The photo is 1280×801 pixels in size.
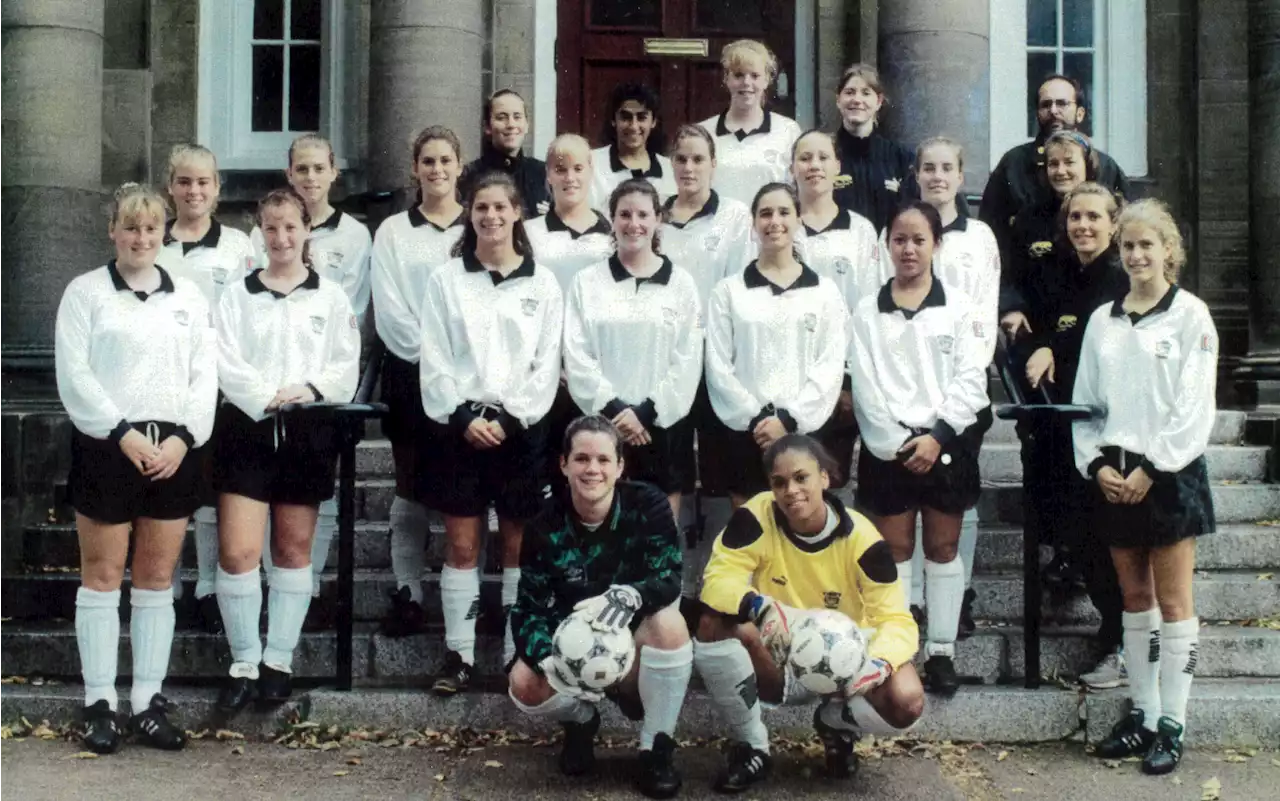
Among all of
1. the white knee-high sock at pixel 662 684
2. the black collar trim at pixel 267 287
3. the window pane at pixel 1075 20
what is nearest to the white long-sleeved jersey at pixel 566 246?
the black collar trim at pixel 267 287

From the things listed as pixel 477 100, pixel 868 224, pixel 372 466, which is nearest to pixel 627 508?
pixel 868 224

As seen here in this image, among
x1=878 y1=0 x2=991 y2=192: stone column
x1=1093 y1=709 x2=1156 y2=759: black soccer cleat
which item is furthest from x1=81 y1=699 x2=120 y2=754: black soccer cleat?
x1=878 y1=0 x2=991 y2=192: stone column

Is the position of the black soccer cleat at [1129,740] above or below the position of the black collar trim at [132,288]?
below

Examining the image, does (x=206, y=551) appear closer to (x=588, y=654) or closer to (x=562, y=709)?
(x=562, y=709)

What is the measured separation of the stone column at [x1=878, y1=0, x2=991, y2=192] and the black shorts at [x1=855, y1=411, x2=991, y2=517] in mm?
3351

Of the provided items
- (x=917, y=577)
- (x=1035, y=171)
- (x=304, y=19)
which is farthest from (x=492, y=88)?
(x=917, y=577)

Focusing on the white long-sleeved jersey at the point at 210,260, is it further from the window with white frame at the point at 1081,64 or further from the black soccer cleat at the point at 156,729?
the window with white frame at the point at 1081,64

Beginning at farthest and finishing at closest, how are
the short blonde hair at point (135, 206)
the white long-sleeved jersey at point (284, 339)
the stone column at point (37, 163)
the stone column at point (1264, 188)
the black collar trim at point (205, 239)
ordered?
1. the stone column at point (1264, 188)
2. the stone column at point (37, 163)
3. the black collar trim at point (205, 239)
4. the white long-sleeved jersey at point (284, 339)
5. the short blonde hair at point (135, 206)

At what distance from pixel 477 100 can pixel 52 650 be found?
169 inches

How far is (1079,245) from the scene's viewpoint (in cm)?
618

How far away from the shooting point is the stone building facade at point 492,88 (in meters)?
8.67

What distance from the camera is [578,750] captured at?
210 inches

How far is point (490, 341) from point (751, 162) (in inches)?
78.3

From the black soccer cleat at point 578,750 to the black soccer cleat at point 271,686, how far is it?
128 cm
